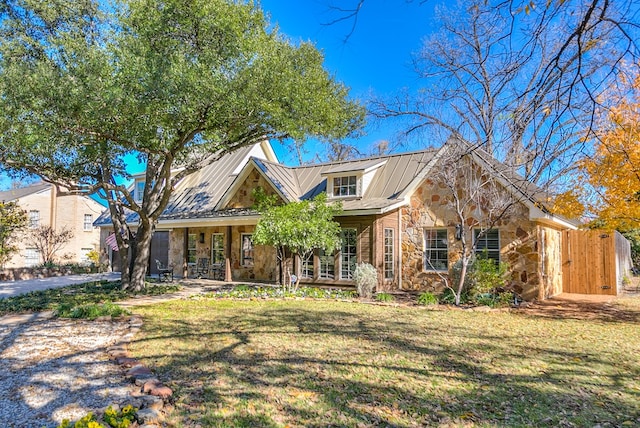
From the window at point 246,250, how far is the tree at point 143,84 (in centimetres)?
501

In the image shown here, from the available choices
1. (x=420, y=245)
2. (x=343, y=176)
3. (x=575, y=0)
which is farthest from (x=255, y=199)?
(x=575, y=0)

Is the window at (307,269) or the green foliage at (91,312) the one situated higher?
the window at (307,269)

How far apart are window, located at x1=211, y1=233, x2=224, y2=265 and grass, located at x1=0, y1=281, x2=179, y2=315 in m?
3.96

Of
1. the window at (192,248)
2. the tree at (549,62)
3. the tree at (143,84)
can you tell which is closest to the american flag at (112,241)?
the window at (192,248)

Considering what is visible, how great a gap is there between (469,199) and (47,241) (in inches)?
1054

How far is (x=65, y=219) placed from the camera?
1199 inches

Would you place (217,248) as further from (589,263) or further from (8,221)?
(589,263)

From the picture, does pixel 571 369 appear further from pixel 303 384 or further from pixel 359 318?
pixel 359 318

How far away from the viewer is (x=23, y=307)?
9617 millimetres

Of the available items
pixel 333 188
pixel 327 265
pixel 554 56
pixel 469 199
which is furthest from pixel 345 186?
pixel 554 56

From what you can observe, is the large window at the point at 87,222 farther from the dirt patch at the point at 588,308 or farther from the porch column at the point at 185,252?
the dirt patch at the point at 588,308

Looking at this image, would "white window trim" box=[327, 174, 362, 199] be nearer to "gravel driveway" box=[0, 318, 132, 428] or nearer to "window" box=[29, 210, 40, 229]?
"gravel driveway" box=[0, 318, 132, 428]

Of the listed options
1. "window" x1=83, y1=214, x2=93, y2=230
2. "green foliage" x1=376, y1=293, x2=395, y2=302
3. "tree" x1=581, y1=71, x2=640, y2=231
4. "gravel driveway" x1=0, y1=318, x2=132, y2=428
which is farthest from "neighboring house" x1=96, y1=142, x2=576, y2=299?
"window" x1=83, y1=214, x2=93, y2=230

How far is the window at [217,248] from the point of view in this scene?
58.1 feet
